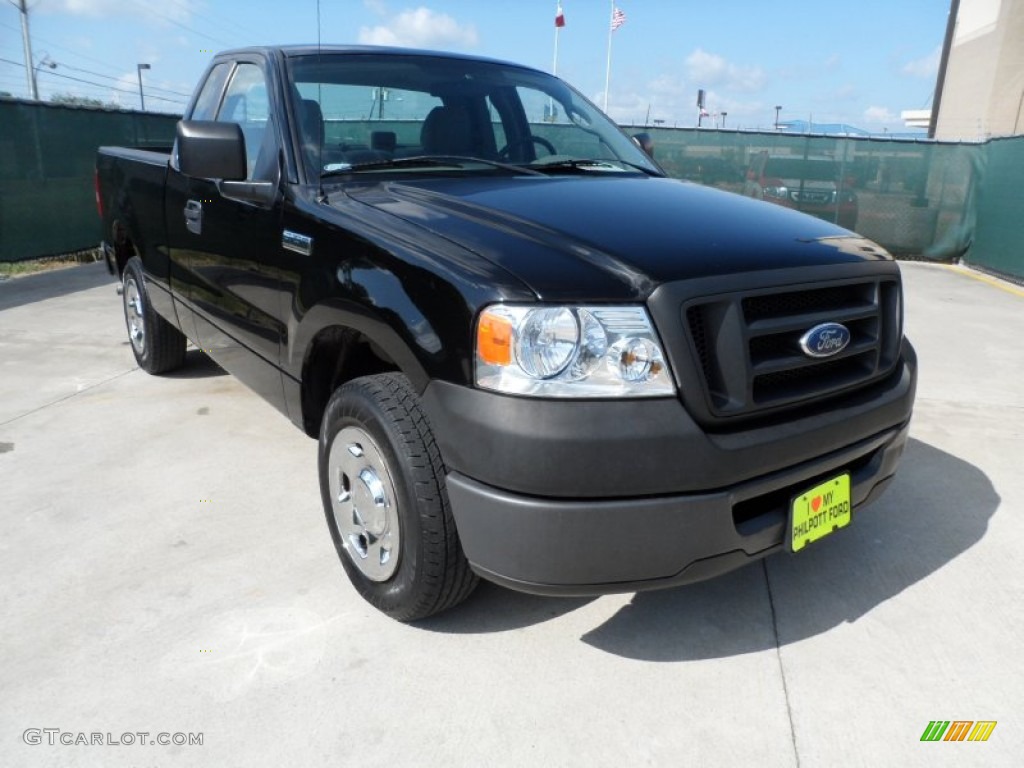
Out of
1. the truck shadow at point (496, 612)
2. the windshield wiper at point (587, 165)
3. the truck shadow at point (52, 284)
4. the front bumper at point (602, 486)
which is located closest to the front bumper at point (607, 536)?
the front bumper at point (602, 486)

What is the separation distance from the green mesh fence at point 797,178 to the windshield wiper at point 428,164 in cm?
797

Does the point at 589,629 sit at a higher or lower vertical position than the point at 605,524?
lower

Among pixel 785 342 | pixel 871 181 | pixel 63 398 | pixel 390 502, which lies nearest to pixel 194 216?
pixel 63 398

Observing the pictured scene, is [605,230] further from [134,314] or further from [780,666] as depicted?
[134,314]

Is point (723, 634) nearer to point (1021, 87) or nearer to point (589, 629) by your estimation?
point (589, 629)

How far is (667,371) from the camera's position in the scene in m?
1.97

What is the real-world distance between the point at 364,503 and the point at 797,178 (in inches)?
465

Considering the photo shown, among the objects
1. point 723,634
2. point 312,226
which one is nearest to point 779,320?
point 723,634

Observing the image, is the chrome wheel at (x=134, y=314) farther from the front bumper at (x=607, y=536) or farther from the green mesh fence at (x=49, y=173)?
the green mesh fence at (x=49, y=173)

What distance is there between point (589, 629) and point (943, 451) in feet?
8.36

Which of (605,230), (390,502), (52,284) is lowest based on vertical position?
(52,284)

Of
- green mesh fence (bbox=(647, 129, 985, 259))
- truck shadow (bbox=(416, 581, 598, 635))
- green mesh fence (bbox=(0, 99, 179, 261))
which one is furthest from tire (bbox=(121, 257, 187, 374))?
green mesh fence (bbox=(647, 129, 985, 259))

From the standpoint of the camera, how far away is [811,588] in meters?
2.84

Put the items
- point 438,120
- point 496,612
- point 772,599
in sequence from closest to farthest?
point 496,612 → point 772,599 → point 438,120
